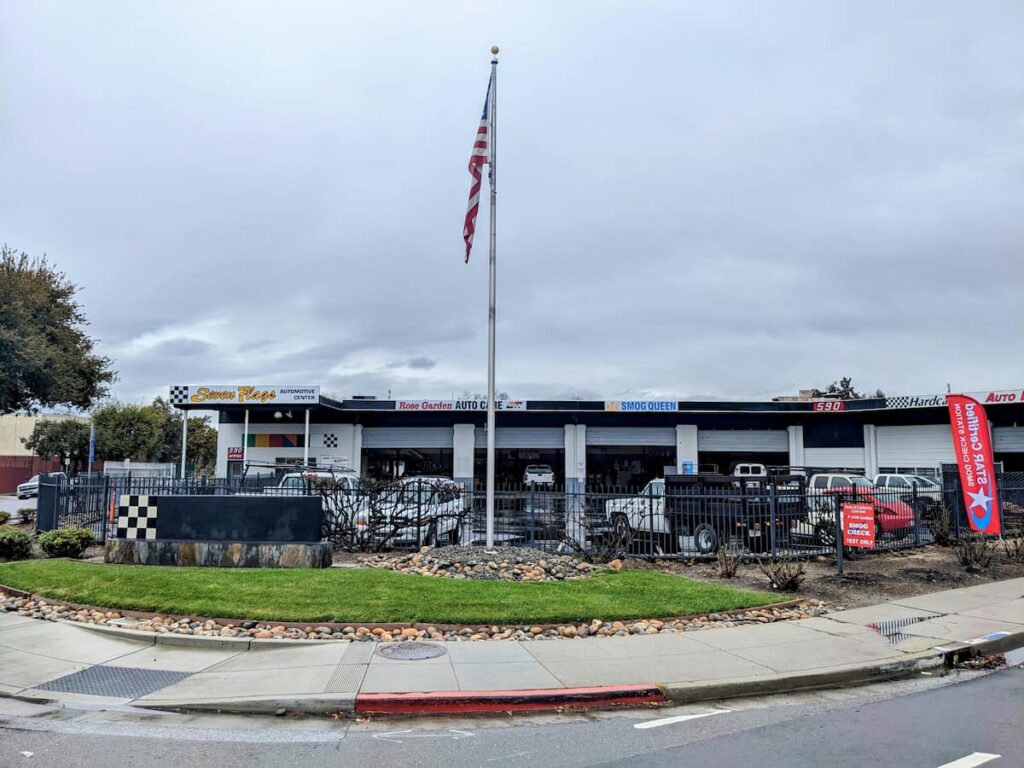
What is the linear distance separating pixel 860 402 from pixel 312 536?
121 ft

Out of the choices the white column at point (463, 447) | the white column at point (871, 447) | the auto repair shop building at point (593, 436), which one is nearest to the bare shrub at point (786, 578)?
the auto repair shop building at point (593, 436)

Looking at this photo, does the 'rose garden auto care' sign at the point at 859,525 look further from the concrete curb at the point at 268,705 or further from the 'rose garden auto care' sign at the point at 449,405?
the 'rose garden auto care' sign at the point at 449,405

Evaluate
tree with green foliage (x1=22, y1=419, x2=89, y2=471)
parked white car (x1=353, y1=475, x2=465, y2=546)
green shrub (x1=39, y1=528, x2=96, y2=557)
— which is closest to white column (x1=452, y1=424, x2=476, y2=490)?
parked white car (x1=353, y1=475, x2=465, y2=546)

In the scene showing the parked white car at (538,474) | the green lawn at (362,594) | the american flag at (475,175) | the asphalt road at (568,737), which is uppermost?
the american flag at (475,175)

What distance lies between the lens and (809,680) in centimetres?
738

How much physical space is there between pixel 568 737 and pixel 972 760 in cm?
281

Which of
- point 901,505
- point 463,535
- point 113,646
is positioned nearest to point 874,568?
point 901,505

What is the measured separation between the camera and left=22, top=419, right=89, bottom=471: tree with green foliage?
58.0 meters

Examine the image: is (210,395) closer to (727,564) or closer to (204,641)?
(727,564)

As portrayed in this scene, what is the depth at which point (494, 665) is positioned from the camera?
7.60 m

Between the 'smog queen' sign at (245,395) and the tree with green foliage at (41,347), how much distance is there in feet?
11.9

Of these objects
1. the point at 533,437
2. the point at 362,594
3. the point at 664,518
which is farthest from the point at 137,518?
the point at 533,437

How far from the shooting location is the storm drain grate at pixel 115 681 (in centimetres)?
695

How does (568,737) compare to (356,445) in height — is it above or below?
below
